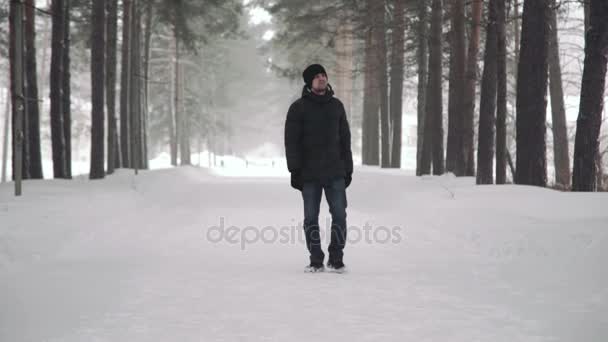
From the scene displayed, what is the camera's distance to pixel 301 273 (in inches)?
251

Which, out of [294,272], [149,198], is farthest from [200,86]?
[294,272]

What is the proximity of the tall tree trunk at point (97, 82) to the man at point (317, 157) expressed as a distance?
12.4 m

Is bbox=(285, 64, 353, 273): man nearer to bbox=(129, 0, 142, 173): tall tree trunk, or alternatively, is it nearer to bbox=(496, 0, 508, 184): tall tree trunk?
bbox=(496, 0, 508, 184): tall tree trunk

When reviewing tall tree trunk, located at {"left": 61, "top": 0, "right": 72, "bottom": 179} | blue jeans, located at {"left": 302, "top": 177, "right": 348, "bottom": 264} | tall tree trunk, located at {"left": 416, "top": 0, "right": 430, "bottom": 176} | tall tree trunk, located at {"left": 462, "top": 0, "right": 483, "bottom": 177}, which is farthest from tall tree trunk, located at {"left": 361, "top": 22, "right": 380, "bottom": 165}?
blue jeans, located at {"left": 302, "top": 177, "right": 348, "bottom": 264}

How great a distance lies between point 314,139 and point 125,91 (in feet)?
58.9

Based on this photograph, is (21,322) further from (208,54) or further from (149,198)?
(208,54)

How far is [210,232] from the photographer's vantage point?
9.71 meters

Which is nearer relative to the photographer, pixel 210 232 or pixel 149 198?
pixel 210 232

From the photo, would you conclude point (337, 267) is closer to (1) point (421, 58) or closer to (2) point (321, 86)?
(2) point (321, 86)

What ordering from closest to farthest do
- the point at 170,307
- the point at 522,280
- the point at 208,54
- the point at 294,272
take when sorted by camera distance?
1. the point at 170,307
2. the point at 522,280
3. the point at 294,272
4. the point at 208,54

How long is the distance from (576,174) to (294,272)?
5.64 metres

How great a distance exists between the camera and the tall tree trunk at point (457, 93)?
16656mm

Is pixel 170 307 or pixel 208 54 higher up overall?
pixel 208 54

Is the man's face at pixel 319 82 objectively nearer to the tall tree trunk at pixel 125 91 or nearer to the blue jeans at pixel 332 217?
the blue jeans at pixel 332 217
